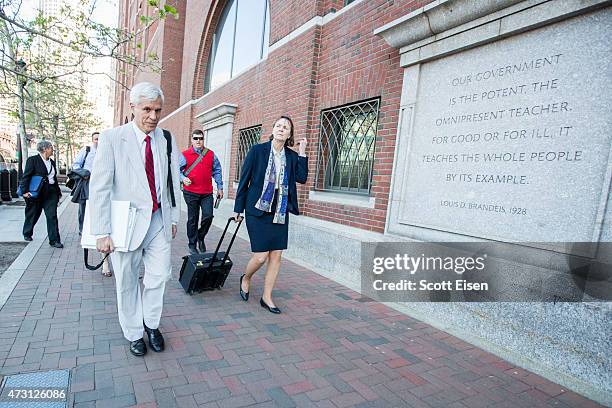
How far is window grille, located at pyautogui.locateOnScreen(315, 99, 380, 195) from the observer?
5.31 metres

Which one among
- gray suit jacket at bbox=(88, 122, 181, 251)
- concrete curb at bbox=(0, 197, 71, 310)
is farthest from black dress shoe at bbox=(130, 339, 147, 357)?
concrete curb at bbox=(0, 197, 71, 310)

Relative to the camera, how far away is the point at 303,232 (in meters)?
6.14

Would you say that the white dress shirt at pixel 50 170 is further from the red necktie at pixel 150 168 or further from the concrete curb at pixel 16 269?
the red necktie at pixel 150 168

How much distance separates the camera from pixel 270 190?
3553 millimetres

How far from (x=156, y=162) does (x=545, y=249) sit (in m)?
3.22

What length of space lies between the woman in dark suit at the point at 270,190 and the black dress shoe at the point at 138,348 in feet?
4.11

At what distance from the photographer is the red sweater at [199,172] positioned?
5859mm

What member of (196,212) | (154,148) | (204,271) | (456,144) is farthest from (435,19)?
(196,212)

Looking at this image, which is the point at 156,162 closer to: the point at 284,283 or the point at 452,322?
the point at 284,283

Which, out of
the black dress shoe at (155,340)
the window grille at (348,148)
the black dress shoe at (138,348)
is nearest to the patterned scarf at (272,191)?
the black dress shoe at (155,340)

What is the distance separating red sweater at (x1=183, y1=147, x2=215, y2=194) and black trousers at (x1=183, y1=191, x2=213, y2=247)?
99 mm

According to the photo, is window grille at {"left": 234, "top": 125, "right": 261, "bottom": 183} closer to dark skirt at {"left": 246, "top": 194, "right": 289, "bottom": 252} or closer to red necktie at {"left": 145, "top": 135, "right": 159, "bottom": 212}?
dark skirt at {"left": 246, "top": 194, "right": 289, "bottom": 252}

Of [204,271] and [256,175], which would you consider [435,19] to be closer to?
[256,175]

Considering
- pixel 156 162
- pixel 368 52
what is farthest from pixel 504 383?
pixel 368 52
